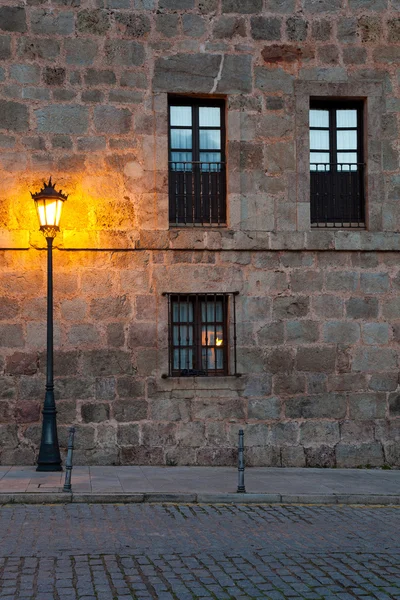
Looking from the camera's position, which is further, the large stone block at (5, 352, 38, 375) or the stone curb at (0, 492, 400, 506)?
the large stone block at (5, 352, 38, 375)

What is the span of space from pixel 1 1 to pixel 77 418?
684 cm

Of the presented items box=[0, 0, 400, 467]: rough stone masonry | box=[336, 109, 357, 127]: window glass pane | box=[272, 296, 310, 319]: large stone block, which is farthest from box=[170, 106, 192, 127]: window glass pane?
box=[272, 296, 310, 319]: large stone block

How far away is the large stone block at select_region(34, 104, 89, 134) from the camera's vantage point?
13.1 meters

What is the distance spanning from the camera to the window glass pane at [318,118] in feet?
45.9

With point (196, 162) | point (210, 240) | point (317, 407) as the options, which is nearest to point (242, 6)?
point (196, 162)

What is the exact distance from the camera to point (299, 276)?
44.2 ft

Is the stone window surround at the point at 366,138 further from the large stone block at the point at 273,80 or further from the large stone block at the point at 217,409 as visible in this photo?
the large stone block at the point at 217,409

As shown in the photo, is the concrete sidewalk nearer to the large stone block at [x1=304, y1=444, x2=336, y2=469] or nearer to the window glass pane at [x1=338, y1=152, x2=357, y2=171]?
the large stone block at [x1=304, y1=444, x2=336, y2=469]

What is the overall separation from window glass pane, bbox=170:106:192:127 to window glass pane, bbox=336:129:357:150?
8.52ft

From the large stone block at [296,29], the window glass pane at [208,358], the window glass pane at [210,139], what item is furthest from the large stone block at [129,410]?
the large stone block at [296,29]

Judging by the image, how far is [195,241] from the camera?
43.5 ft

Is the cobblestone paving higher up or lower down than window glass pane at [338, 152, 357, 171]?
lower down

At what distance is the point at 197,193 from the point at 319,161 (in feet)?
7.20

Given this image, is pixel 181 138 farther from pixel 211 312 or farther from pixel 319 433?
pixel 319 433
